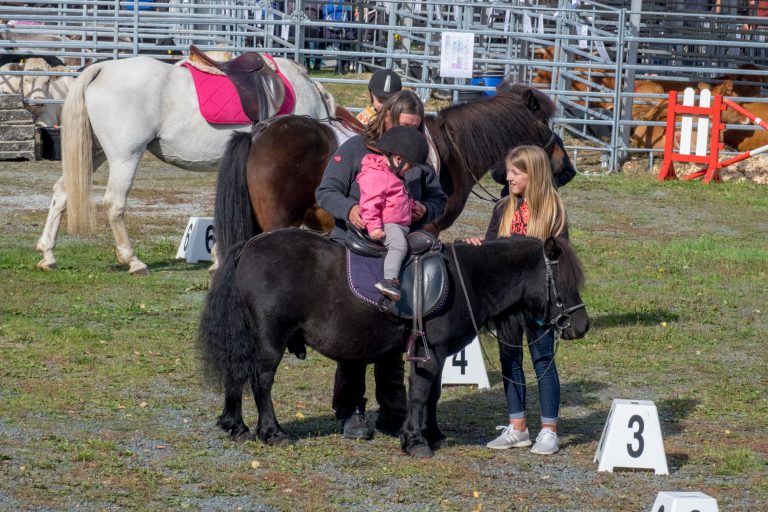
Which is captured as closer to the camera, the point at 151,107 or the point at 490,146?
the point at 490,146

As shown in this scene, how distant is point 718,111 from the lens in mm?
17250

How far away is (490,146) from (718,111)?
34.7 feet

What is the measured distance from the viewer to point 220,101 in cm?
1007

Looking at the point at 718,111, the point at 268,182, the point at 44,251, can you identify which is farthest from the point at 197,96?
the point at 718,111

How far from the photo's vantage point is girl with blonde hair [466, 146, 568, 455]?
5.72 m

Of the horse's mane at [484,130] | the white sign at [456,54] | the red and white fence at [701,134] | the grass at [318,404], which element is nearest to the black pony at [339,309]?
the grass at [318,404]

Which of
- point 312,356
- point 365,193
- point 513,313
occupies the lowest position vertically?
point 312,356

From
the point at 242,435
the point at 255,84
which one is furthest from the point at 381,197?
the point at 255,84

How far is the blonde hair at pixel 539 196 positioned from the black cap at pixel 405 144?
0.62 meters

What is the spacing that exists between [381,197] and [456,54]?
12.6m

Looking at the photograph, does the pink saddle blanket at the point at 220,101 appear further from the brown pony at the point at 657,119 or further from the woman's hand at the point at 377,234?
the brown pony at the point at 657,119

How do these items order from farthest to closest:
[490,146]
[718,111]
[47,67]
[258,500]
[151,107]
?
[47,67] → [718,111] → [151,107] → [490,146] → [258,500]

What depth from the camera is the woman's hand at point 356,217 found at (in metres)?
5.39

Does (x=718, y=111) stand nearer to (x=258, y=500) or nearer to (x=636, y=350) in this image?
(x=636, y=350)
